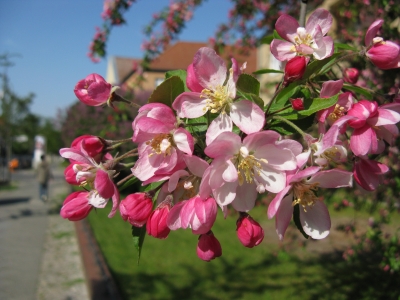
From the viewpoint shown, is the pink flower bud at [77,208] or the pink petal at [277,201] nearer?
the pink petal at [277,201]

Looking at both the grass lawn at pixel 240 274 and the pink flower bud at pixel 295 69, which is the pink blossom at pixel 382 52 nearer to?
the pink flower bud at pixel 295 69

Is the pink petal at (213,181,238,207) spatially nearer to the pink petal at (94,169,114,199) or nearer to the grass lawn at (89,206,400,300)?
the pink petal at (94,169,114,199)

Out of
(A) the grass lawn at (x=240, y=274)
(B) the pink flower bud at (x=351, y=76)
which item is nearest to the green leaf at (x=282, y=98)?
(B) the pink flower bud at (x=351, y=76)

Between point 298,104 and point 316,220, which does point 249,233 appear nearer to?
point 316,220

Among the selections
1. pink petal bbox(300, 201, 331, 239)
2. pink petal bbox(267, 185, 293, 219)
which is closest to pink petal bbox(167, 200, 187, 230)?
pink petal bbox(267, 185, 293, 219)

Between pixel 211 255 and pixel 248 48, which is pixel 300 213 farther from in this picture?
pixel 248 48

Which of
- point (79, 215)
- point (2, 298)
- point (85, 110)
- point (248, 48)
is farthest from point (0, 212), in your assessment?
point (79, 215)
